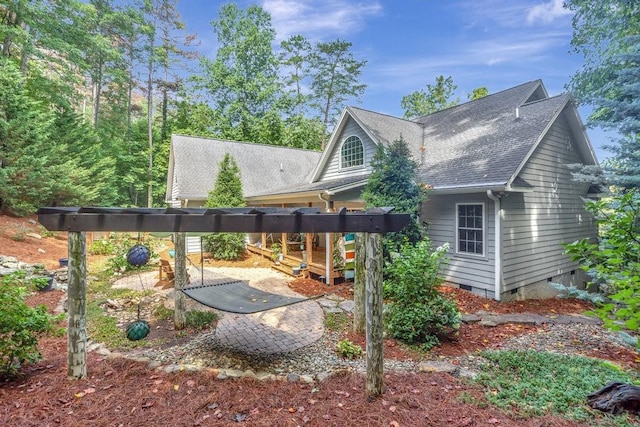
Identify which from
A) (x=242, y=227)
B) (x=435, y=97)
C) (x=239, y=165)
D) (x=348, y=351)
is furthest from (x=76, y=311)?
(x=435, y=97)

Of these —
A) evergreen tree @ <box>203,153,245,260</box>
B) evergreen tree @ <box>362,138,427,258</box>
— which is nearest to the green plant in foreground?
evergreen tree @ <box>362,138,427,258</box>

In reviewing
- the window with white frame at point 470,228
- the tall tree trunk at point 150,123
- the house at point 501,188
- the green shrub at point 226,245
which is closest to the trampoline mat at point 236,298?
the house at point 501,188

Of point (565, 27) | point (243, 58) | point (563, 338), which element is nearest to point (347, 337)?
point (563, 338)

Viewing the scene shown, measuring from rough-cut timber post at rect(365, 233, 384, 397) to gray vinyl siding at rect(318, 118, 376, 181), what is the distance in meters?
6.94

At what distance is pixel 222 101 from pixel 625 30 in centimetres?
2369

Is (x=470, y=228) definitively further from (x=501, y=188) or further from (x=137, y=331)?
(x=137, y=331)

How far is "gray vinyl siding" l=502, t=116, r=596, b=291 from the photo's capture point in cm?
722

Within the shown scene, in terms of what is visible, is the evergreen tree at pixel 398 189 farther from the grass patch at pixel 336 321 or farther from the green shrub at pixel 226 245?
the green shrub at pixel 226 245

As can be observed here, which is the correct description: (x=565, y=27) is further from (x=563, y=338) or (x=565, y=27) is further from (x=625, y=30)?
(x=563, y=338)

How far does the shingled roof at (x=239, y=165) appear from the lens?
45.8 feet

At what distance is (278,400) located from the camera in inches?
A: 116

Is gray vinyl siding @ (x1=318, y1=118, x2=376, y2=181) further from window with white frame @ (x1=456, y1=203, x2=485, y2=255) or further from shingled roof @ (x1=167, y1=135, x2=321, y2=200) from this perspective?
window with white frame @ (x1=456, y1=203, x2=485, y2=255)

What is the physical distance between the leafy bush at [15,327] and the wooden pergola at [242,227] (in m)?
0.33

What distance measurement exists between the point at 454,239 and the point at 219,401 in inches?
260
